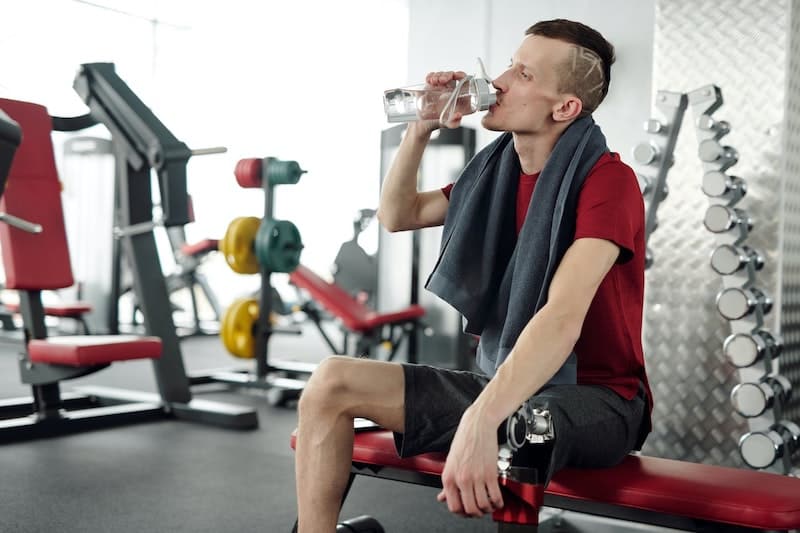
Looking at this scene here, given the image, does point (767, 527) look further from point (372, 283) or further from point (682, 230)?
point (372, 283)

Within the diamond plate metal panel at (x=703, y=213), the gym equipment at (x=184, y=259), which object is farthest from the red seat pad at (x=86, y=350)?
the gym equipment at (x=184, y=259)

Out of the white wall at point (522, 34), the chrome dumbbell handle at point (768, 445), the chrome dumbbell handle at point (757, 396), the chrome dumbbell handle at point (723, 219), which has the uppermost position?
the white wall at point (522, 34)

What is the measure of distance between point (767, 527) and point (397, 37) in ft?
24.4

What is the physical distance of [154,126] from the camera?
357 centimetres

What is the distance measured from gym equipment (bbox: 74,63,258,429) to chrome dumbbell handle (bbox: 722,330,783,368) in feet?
6.78

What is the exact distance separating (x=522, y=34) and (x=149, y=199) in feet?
6.14

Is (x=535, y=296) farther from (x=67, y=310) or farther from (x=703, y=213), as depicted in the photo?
(x=67, y=310)

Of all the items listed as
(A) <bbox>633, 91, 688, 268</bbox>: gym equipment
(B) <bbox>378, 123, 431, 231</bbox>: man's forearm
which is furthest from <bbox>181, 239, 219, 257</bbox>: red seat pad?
(B) <bbox>378, 123, 431, 231</bbox>: man's forearm

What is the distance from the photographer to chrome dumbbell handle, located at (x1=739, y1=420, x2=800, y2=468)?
226 cm

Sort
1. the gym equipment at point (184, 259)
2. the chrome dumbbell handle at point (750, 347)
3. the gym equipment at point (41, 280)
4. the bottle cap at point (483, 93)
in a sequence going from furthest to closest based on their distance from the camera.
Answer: the gym equipment at point (184, 259), the gym equipment at point (41, 280), the chrome dumbbell handle at point (750, 347), the bottle cap at point (483, 93)

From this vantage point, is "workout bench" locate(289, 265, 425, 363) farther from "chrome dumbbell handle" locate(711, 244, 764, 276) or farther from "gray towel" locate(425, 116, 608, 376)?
"gray towel" locate(425, 116, 608, 376)

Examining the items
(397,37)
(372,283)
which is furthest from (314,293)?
(397,37)

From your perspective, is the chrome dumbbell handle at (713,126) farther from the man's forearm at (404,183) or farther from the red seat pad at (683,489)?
the red seat pad at (683,489)

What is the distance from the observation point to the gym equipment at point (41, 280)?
10.7 ft
